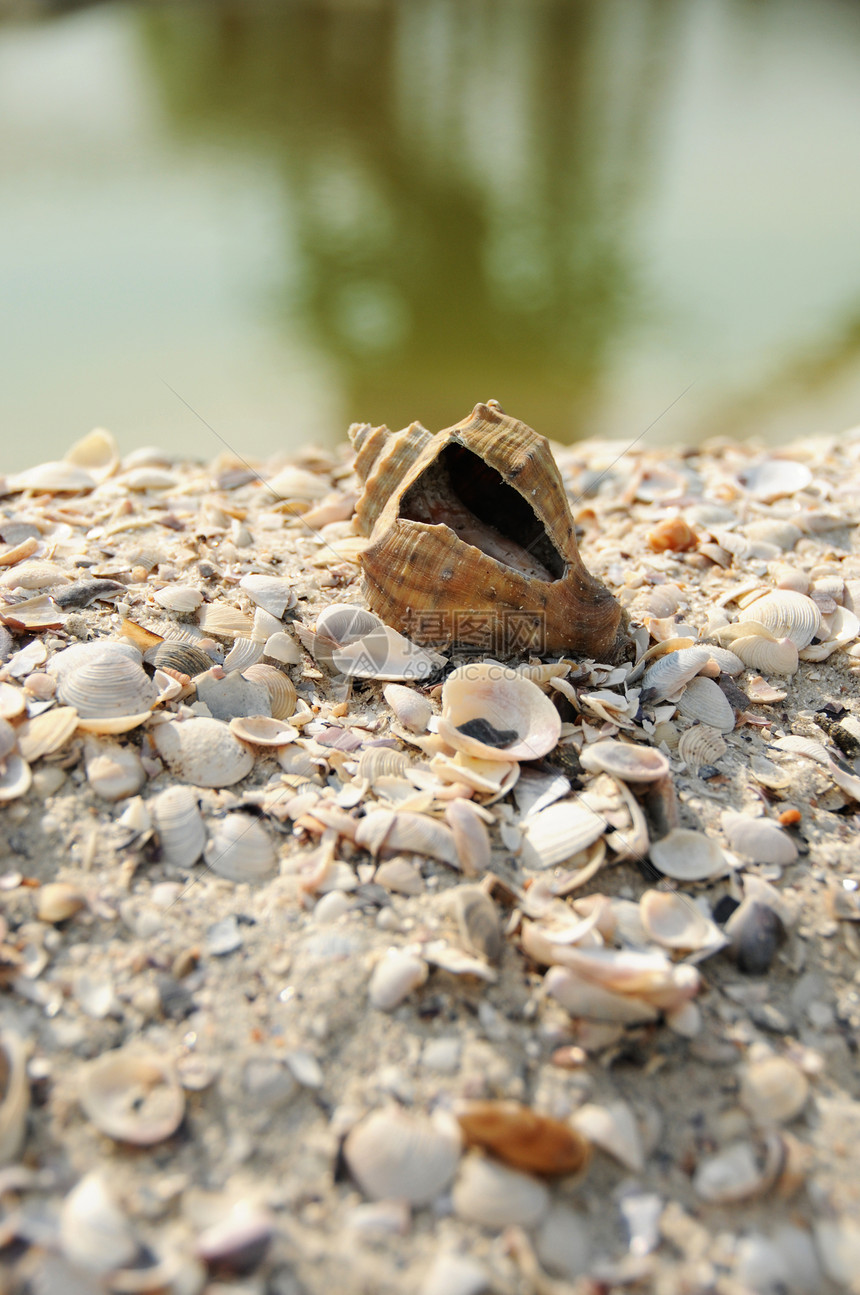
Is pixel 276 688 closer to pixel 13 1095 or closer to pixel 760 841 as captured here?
pixel 13 1095

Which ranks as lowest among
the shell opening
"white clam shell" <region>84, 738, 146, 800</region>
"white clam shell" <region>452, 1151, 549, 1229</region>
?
"white clam shell" <region>452, 1151, 549, 1229</region>

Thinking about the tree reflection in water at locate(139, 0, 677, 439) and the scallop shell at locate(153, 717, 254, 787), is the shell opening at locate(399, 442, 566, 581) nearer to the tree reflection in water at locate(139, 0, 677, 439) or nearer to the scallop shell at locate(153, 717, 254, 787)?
the scallop shell at locate(153, 717, 254, 787)

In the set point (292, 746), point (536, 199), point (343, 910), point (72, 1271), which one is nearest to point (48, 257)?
point (536, 199)

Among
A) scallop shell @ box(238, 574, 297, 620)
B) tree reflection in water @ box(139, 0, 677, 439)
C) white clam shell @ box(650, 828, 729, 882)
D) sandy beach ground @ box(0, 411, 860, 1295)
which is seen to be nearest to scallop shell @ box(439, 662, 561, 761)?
sandy beach ground @ box(0, 411, 860, 1295)

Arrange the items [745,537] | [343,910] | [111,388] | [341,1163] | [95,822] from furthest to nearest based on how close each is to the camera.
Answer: [111,388] → [745,537] → [95,822] → [343,910] → [341,1163]

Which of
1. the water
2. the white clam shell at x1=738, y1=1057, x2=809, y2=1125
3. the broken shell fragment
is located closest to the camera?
the broken shell fragment

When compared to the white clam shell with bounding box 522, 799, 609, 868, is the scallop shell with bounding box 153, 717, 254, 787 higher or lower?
lower

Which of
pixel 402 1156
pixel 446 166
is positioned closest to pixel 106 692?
pixel 402 1156

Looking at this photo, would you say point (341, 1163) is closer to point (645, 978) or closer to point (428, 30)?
point (645, 978)
